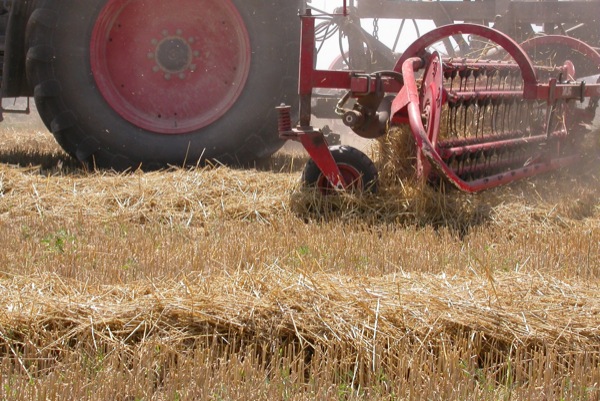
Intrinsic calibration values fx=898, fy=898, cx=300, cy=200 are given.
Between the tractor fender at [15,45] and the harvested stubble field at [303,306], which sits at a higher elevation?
the tractor fender at [15,45]

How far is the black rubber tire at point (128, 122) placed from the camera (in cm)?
592

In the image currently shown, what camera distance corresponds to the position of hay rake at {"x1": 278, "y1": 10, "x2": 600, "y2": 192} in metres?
4.75

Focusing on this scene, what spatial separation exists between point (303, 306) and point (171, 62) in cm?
362

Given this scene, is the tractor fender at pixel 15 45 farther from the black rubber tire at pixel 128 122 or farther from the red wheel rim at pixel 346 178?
the red wheel rim at pixel 346 178

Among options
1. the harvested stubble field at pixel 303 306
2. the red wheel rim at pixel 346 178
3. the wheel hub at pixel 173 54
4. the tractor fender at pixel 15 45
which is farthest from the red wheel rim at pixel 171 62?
the harvested stubble field at pixel 303 306

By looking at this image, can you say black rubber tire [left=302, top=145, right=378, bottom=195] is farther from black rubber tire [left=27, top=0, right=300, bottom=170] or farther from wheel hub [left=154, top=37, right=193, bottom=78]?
wheel hub [left=154, top=37, right=193, bottom=78]

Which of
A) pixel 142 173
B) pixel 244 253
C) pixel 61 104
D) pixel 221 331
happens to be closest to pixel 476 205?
pixel 244 253

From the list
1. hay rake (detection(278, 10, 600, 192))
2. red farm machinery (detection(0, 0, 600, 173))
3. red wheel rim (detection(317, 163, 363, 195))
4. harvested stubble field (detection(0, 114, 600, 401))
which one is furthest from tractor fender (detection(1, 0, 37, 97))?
red wheel rim (detection(317, 163, 363, 195))

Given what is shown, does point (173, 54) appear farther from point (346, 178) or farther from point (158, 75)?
point (346, 178)

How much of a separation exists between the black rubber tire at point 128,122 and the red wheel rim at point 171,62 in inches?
3.3

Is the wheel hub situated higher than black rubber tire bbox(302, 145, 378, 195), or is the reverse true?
the wheel hub

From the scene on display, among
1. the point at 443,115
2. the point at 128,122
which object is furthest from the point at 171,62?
Result: the point at 443,115

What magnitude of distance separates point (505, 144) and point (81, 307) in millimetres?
3183

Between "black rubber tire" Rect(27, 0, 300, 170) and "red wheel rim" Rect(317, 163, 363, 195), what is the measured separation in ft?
3.74
